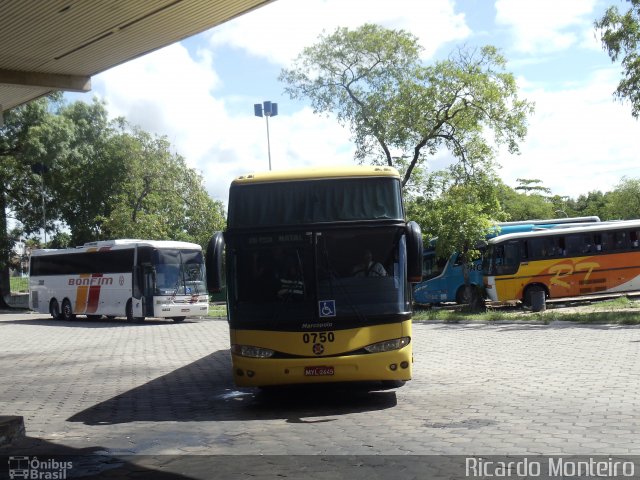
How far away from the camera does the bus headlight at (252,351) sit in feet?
34.4

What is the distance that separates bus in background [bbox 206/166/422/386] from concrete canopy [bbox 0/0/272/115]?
93.0 inches

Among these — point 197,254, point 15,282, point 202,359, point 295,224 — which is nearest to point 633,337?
point 202,359

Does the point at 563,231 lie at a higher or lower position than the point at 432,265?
higher

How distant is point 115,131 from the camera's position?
192ft

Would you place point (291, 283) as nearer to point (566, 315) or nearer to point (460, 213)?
point (566, 315)

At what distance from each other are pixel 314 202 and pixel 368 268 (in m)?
1.17

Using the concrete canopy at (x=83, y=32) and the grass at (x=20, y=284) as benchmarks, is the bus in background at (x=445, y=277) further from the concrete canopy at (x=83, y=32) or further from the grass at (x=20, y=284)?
the grass at (x=20, y=284)

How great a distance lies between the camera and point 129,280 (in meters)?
34.2

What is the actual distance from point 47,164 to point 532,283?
31.6 metres

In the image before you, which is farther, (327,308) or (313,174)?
(313,174)

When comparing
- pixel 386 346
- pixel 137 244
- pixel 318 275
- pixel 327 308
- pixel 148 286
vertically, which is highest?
pixel 137 244

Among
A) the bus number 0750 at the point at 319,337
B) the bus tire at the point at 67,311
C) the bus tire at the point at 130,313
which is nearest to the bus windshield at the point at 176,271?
the bus tire at the point at 130,313

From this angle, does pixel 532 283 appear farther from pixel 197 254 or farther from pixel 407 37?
pixel 197 254

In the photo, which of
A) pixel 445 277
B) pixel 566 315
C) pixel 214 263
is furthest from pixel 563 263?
pixel 214 263
